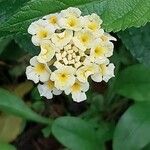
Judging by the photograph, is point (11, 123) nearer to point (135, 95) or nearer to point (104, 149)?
point (104, 149)

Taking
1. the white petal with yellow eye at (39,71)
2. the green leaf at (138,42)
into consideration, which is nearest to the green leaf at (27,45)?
the white petal with yellow eye at (39,71)

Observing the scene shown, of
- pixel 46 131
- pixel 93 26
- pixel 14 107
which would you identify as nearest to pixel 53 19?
pixel 93 26

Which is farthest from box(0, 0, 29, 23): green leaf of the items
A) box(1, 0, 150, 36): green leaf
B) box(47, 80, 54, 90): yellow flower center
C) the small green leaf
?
the small green leaf

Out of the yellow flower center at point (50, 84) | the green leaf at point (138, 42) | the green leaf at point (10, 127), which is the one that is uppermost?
the yellow flower center at point (50, 84)

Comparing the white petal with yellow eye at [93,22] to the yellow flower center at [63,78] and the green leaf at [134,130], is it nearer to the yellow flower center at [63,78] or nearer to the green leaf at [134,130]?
the yellow flower center at [63,78]

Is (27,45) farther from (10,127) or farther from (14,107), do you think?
(10,127)

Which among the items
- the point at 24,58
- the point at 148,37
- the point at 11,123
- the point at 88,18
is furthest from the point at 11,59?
the point at 88,18

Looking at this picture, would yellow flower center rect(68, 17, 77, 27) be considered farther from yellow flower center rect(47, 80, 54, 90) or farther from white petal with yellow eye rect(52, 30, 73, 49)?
yellow flower center rect(47, 80, 54, 90)
